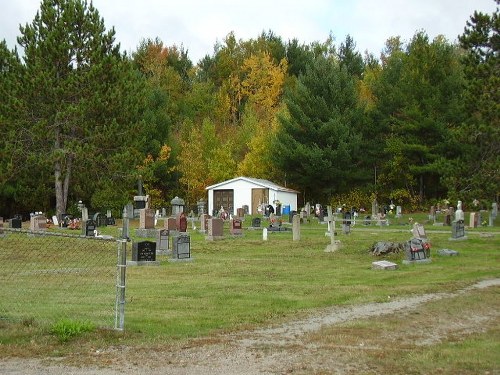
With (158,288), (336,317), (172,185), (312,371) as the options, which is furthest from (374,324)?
(172,185)

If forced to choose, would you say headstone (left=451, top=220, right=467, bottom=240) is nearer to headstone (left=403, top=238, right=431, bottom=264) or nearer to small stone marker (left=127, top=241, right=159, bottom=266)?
headstone (left=403, top=238, right=431, bottom=264)

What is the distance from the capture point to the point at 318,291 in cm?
1425

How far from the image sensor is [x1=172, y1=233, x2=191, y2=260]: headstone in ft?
69.7

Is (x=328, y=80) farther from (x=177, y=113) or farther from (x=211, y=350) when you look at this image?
(x=211, y=350)

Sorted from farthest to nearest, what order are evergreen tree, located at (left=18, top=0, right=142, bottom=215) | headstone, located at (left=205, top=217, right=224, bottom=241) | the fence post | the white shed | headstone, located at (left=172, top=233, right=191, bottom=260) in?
the white shed < evergreen tree, located at (left=18, top=0, right=142, bottom=215) < headstone, located at (left=205, top=217, right=224, bottom=241) < headstone, located at (left=172, top=233, right=191, bottom=260) < the fence post

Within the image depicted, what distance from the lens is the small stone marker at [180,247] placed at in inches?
836

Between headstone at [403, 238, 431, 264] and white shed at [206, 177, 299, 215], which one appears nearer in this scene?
headstone at [403, 238, 431, 264]

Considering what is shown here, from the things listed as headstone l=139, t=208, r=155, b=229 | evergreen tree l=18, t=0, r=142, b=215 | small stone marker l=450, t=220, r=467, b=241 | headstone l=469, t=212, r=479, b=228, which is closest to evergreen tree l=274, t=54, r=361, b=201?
evergreen tree l=18, t=0, r=142, b=215

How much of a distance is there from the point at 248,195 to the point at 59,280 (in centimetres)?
3739

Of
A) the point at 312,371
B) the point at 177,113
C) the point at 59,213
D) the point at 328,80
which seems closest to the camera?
the point at 312,371

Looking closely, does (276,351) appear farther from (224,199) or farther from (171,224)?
(224,199)

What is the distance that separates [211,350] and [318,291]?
235 inches

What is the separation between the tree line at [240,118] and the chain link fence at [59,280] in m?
16.0

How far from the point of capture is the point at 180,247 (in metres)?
21.4
